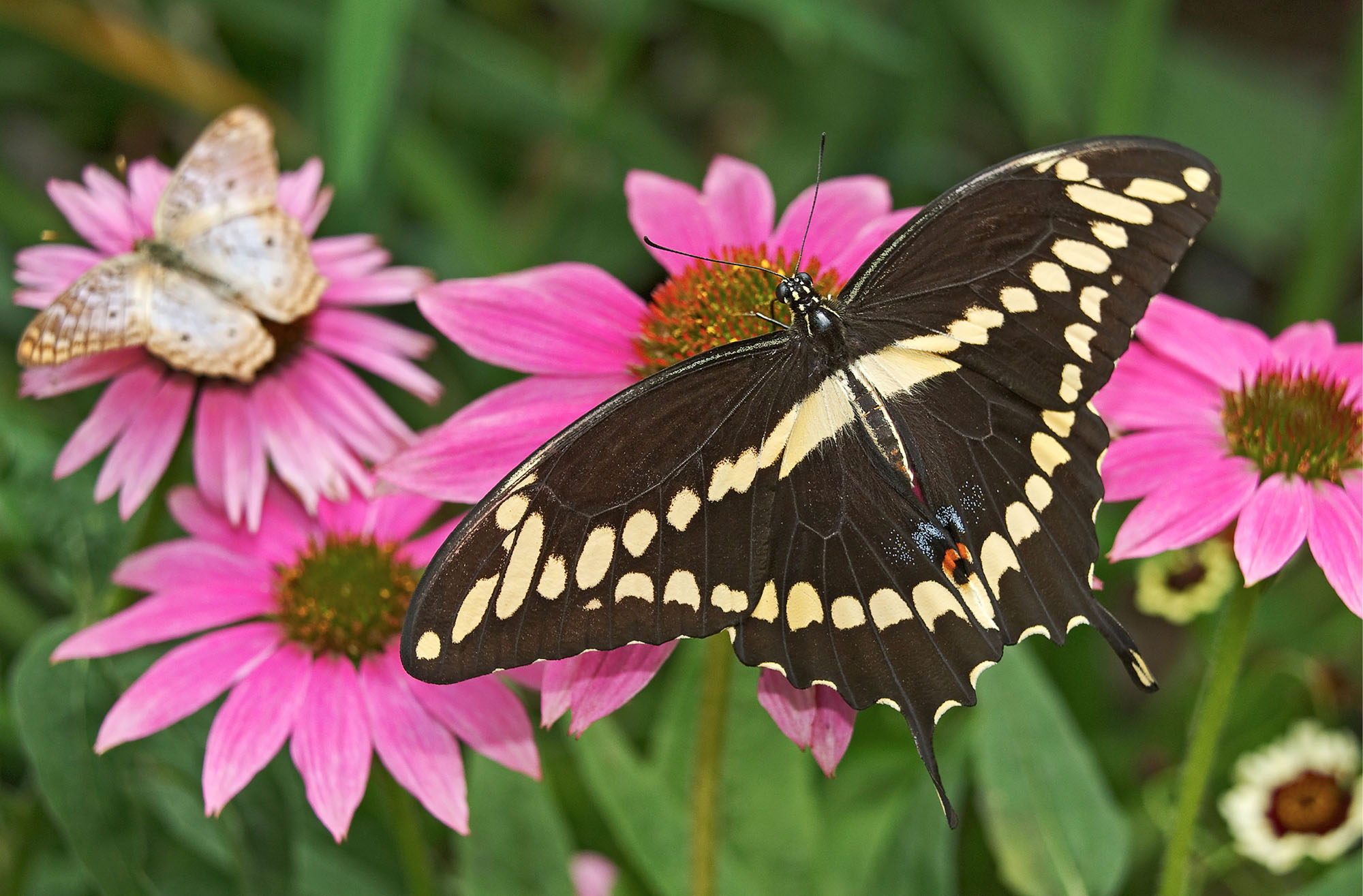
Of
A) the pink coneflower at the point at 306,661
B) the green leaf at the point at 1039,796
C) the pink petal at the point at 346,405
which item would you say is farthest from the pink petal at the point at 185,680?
the green leaf at the point at 1039,796

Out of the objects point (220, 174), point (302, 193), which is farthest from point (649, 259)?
point (220, 174)

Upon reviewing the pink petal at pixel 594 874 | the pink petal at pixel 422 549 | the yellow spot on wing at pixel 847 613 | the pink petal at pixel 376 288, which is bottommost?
the pink petal at pixel 594 874

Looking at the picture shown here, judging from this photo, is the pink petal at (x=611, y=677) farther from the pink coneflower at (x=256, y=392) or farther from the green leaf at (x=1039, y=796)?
the green leaf at (x=1039, y=796)

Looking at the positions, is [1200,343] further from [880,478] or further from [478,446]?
[478,446]

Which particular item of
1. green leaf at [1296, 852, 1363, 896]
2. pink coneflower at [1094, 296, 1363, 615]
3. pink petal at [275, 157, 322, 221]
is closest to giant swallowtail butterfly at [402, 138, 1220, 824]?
pink coneflower at [1094, 296, 1363, 615]

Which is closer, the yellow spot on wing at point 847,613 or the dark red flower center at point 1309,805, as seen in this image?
the yellow spot on wing at point 847,613

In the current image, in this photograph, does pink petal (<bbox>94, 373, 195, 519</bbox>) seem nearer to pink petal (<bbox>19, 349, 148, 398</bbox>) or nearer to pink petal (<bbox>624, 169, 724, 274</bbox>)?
pink petal (<bbox>19, 349, 148, 398</bbox>)
